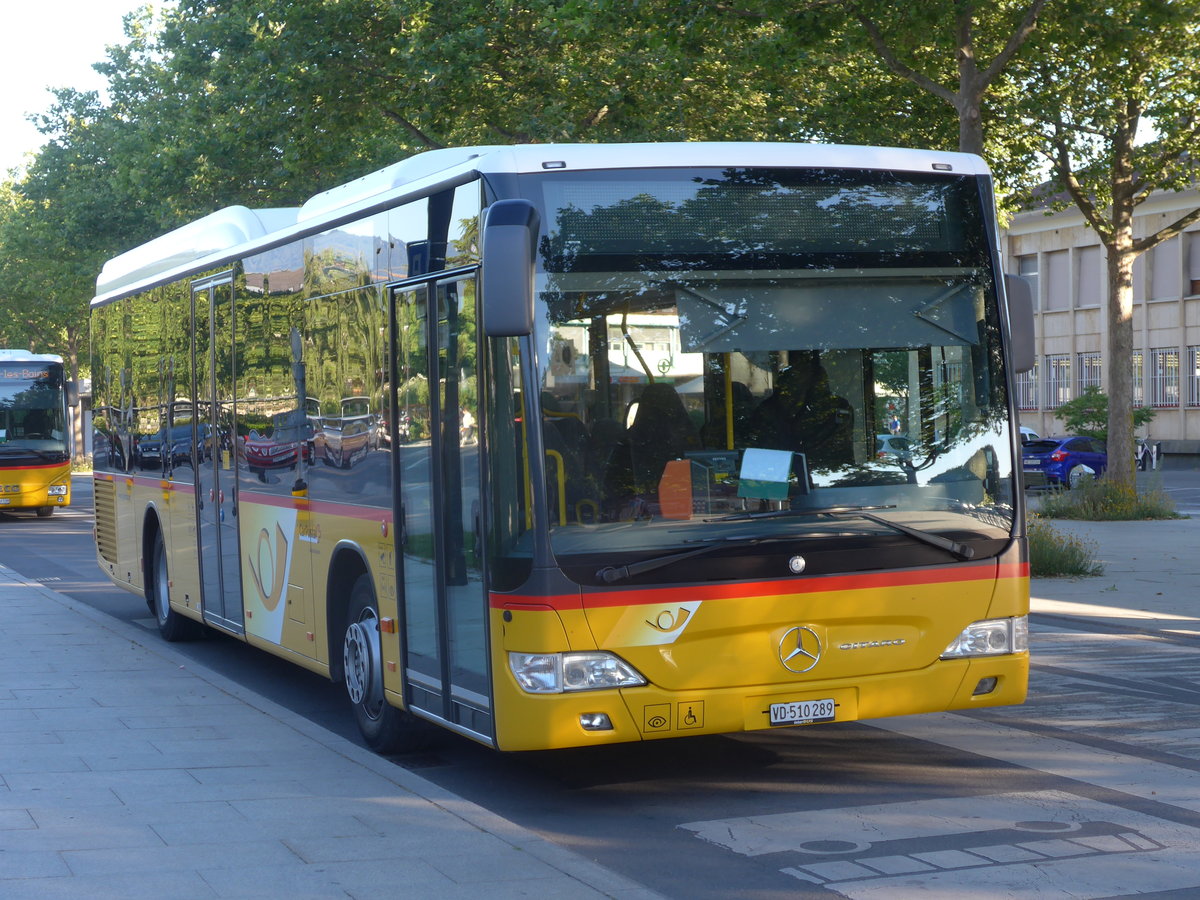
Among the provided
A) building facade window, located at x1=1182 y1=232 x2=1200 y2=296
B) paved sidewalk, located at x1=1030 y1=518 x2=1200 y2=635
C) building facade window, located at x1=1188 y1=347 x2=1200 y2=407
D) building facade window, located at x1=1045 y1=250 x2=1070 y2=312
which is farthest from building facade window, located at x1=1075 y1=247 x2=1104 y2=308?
paved sidewalk, located at x1=1030 y1=518 x2=1200 y2=635

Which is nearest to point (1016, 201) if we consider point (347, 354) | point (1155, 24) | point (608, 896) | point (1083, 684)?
point (1155, 24)

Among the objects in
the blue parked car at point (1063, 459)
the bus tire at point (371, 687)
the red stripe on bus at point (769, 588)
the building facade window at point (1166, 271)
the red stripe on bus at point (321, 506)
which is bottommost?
the blue parked car at point (1063, 459)

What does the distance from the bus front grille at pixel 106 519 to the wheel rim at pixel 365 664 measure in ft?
23.0

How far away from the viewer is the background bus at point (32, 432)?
30984 millimetres

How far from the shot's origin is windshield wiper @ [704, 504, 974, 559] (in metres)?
6.94

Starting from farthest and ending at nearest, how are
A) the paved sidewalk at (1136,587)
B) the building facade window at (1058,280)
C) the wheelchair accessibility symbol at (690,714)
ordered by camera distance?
the building facade window at (1058,280) → the paved sidewalk at (1136,587) → the wheelchair accessibility symbol at (690,714)

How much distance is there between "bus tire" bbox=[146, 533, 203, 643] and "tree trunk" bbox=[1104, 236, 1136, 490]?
16.7 meters

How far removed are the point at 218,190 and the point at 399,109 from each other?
26.8 feet

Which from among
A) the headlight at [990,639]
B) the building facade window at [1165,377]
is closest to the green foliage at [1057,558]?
the headlight at [990,639]

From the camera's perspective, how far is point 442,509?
7.39m

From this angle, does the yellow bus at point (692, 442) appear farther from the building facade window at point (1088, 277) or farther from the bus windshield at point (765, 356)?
the building facade window at point (1088, 277)

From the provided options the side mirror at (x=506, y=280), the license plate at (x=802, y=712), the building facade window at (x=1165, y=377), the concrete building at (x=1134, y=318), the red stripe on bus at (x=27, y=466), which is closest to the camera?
the side mirror at (x=506, y=280)

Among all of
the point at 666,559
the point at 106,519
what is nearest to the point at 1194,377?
the point at 106,519

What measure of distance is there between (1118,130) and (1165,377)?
33.0 m
